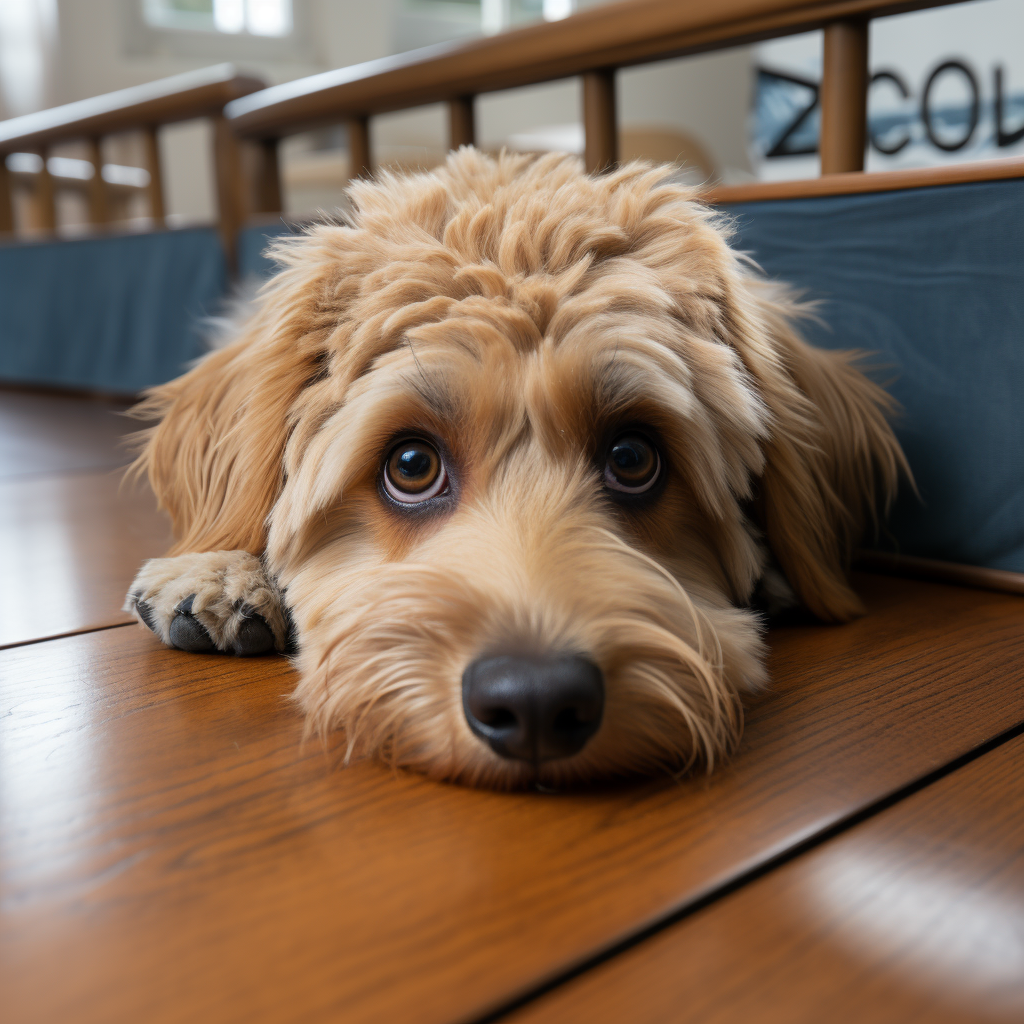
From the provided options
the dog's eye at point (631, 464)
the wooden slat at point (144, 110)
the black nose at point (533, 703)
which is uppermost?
the wooden slat at point (144, 110)

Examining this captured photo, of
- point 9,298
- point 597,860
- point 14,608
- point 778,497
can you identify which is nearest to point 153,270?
point 9,298

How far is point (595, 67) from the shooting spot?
2.66 metres

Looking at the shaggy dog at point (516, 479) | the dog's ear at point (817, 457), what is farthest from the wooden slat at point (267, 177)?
the dog's ear at point (817, 457)

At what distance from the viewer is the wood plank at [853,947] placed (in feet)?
2.71

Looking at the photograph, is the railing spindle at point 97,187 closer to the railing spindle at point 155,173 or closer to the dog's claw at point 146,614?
the railing spindle at point 155,173

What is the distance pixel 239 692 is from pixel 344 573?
24 cm

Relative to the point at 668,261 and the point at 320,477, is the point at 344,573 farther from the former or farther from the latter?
the point at 668,261

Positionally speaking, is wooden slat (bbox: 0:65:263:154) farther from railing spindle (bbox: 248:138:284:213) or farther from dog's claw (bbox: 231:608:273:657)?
dog's claw (bbox: 231:608:273:657)

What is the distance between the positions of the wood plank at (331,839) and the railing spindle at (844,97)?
3.97 feet

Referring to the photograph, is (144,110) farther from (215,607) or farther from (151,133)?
(215,607)

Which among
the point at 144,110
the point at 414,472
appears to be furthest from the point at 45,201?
the point at 414,472

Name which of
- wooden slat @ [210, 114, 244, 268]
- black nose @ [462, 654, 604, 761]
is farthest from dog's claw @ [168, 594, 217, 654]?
wooden slat @ [210, 114, 244, 268]

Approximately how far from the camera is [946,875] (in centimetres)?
102

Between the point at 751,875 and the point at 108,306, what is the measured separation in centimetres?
476
